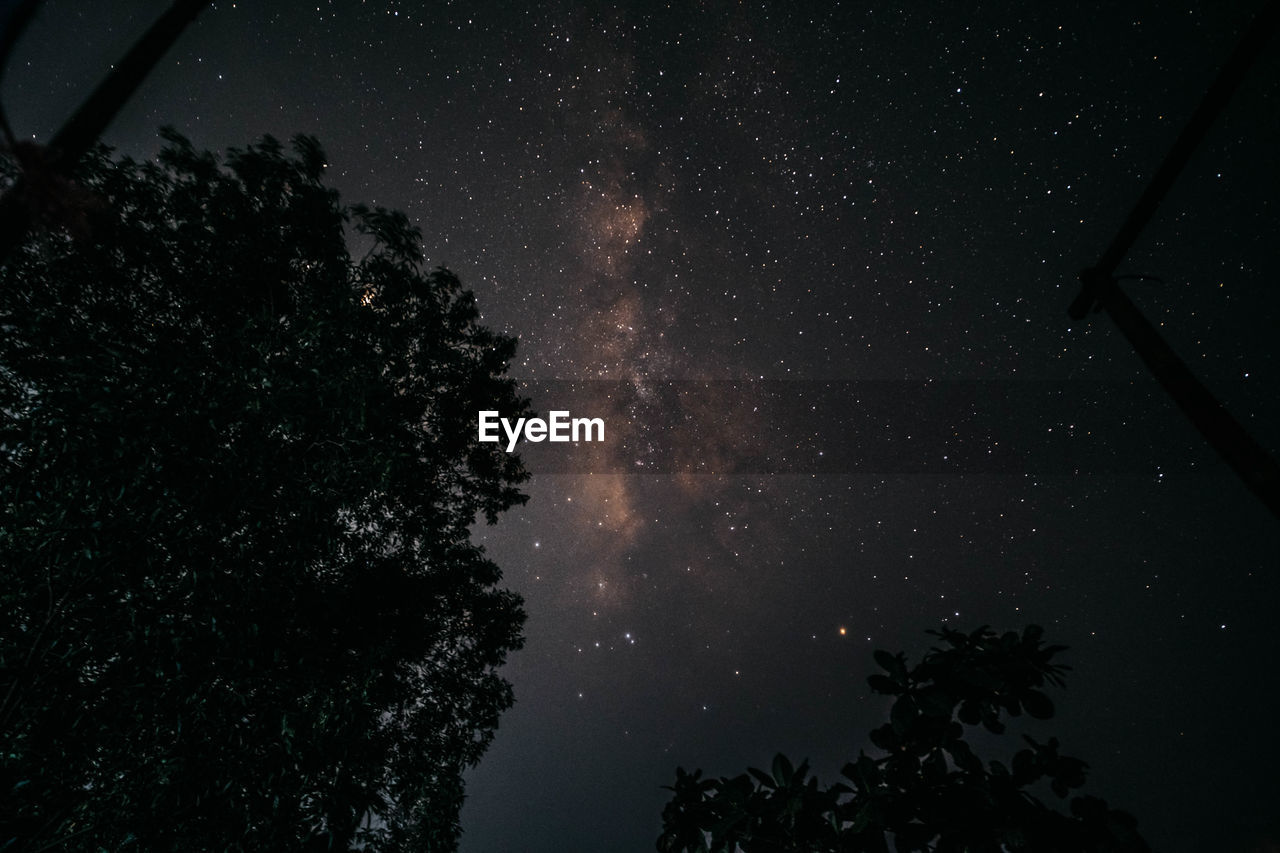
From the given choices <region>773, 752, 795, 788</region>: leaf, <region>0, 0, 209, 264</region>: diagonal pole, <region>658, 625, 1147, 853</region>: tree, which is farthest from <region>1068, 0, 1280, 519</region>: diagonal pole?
<region>0, 0, 209, 264</region>: diagonal pole

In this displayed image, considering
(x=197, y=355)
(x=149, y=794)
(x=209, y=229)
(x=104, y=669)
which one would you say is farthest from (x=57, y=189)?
(x=209, y=229)

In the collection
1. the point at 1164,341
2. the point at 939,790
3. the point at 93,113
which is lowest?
the point at 939,790

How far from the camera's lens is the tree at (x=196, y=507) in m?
3.57

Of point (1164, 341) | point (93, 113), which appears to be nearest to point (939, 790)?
point (1164, 341)

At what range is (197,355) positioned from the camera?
4570mm

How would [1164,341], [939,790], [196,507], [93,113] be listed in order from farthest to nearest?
[196,507] → [1164,341] → [939,790] → [93,113]

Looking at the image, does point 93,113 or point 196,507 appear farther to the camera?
point 196,507

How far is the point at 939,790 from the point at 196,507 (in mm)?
5942

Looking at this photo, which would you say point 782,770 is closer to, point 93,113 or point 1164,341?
point 1164,341

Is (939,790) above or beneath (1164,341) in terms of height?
beneath

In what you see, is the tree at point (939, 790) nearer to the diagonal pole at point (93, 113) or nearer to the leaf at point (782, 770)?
the leaf at point (782, 770)

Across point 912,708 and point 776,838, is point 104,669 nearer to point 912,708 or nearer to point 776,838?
point 776,838

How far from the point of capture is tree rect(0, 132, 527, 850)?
140 inches

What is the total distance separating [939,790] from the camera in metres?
2.21
